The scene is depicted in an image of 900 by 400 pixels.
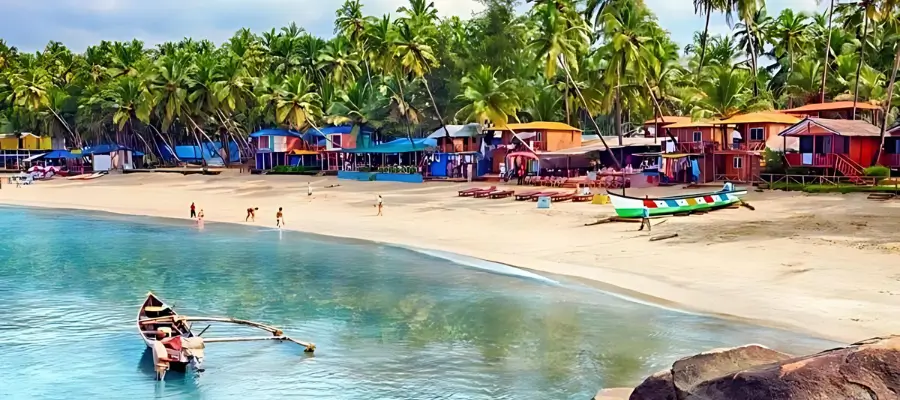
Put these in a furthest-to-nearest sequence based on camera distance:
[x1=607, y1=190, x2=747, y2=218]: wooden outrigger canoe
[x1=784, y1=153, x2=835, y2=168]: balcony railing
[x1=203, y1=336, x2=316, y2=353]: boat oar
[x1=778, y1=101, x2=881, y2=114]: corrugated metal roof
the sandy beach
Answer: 1. [x1=778, y1=101, x2=881, y2=114]: corrugated metal roof
2. [x1=784, y1=153, x2=835, y2=168]: balcony railing
3. [x1=607, y1=190, x2=747, y2=218]: wooden outrigger canoe
4. the sandy beach
5. [x1=203, y1=336, x2=316, y2=353]: boat oar

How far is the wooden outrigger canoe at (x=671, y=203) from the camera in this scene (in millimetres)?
33188

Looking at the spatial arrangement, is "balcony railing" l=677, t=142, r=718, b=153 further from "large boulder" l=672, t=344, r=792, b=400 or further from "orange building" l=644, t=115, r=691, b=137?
"large boulder" l=672, t=344, r=792, b=400

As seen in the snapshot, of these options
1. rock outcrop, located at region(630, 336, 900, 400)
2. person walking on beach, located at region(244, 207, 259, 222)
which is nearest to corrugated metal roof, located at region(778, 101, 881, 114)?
person walking on beach, located at region(244, 207, 259, 222)

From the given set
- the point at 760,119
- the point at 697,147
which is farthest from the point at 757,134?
the point at 697,147

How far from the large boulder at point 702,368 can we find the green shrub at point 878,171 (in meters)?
35.8

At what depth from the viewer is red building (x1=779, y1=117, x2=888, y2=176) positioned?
136 feet

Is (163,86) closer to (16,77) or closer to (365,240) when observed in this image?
(16,77)

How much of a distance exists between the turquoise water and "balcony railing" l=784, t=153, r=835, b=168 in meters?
21.6

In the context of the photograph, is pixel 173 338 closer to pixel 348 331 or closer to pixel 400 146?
pixel 348 331

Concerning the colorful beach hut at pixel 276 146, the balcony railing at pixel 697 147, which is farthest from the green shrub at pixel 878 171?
the colorful beach hut at pixel 276 146

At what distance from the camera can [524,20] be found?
213 ft

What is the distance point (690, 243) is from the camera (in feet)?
93.3

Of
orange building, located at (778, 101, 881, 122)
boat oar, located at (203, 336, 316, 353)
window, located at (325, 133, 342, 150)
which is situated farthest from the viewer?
window, located at (325, 133, 342, 150)

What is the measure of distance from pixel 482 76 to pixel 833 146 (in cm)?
2343
